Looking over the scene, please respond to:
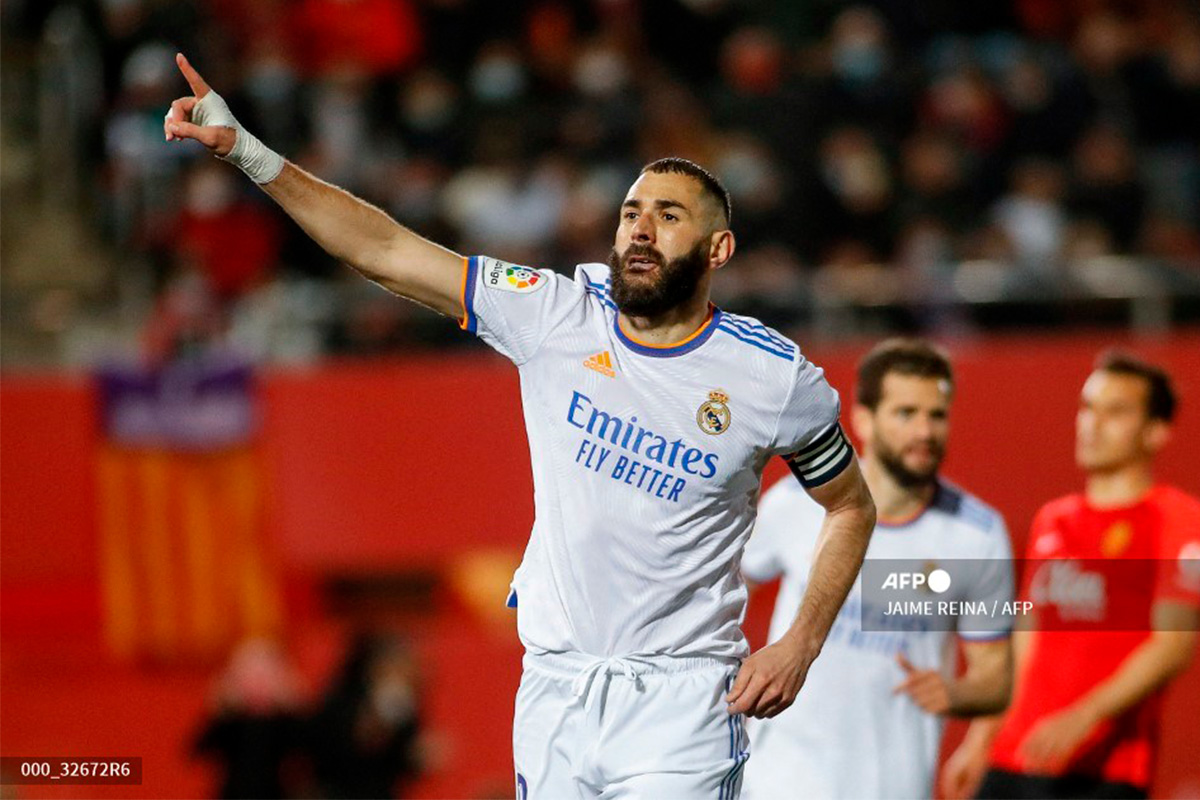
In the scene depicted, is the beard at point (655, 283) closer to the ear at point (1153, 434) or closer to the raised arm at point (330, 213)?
the raised arm at point (330, 213)

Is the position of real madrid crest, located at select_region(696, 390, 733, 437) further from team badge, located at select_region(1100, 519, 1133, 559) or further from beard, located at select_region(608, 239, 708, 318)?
team badge, located at select_region(1100, 519, 1133, 559)

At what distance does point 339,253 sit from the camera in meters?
4.91

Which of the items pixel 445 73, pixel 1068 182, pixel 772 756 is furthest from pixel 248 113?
pixel 772 756

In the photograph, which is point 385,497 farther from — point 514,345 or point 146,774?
point 514,345

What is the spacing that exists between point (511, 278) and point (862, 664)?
6.57 feet

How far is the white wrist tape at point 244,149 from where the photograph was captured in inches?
192

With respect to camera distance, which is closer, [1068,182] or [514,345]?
[514,345]

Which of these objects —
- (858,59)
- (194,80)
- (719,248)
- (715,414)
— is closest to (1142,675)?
(715,414)

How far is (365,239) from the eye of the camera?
4891 millimetres

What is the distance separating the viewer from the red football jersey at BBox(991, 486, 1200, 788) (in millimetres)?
6617

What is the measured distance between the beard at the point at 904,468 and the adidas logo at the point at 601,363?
1677 millimetres

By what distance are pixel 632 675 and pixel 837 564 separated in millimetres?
674

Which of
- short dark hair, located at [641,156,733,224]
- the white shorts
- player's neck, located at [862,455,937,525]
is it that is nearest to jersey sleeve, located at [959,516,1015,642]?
player's neck, located at [862,455,937,525]

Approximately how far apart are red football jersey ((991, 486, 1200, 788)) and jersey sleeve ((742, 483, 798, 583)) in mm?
1142
